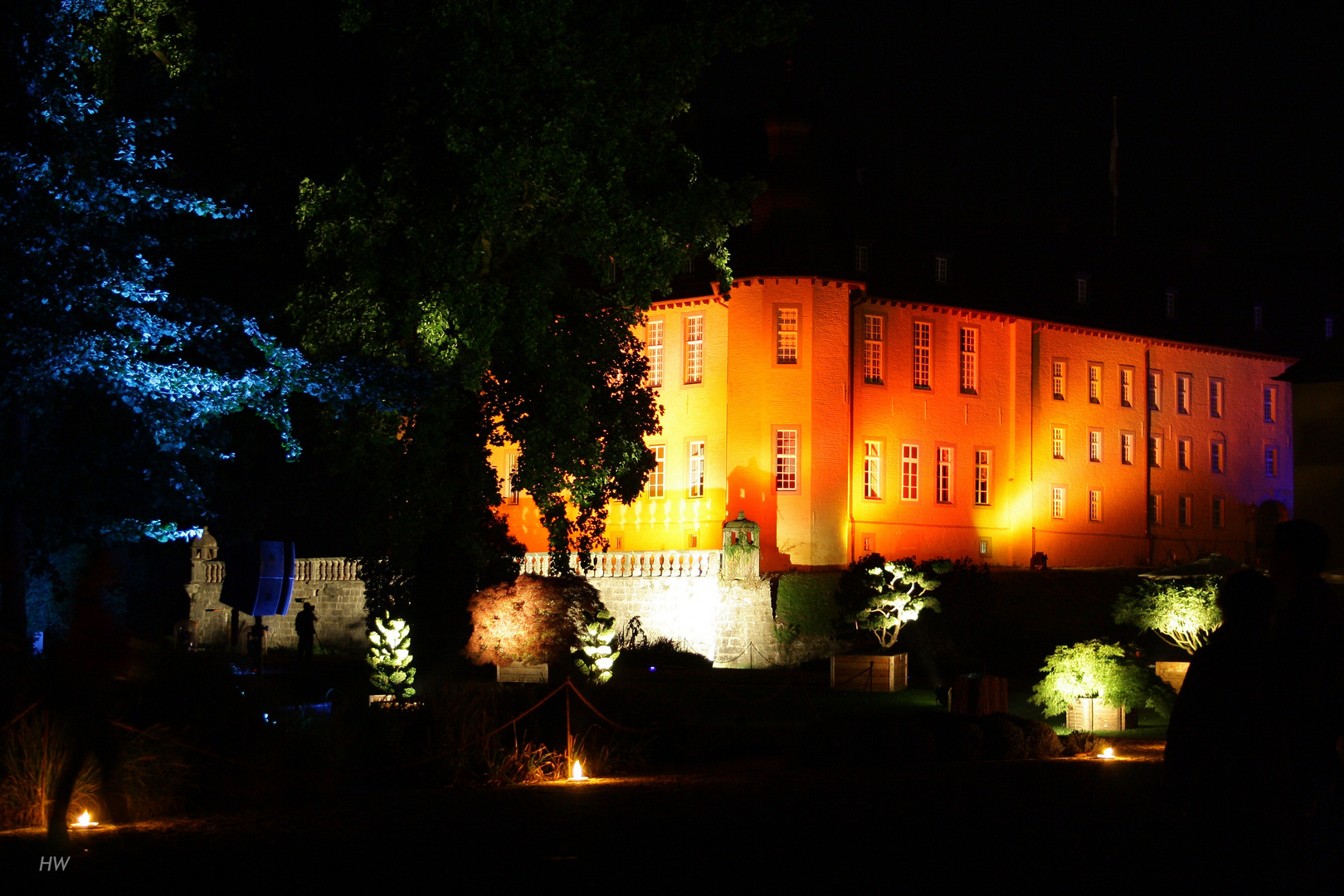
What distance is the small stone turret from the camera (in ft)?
102

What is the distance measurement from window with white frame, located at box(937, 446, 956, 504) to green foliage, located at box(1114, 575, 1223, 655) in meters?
16.6

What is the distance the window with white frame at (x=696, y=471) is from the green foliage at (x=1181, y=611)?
52.3 ft

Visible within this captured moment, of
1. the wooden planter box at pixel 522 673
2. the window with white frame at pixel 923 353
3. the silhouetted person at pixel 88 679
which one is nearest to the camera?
the silhouetted person at pixel 88 679

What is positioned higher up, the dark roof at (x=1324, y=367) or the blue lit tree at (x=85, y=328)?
the dark roof at (x=1324, y=367)

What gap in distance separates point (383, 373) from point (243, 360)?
5.85 ft

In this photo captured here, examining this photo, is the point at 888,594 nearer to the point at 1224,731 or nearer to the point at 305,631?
the point at 305,631

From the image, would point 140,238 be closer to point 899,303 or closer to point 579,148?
point 579,148

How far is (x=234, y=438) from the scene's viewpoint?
20422 millimetres

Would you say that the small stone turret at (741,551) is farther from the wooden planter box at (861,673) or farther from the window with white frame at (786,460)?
the wooden planter box at (861,673)

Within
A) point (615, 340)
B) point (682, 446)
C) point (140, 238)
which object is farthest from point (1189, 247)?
point (140, 238)

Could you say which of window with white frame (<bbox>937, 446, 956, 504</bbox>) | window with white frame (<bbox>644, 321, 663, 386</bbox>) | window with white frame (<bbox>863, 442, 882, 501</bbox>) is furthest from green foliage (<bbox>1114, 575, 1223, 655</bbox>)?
window with white frame (<bbox>644, 321, 663, 386</bbox>)

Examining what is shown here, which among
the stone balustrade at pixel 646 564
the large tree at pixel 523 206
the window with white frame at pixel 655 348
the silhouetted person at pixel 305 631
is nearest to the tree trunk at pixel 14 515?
the large tree at pixel 523 206

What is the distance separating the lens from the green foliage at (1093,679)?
18750 mm

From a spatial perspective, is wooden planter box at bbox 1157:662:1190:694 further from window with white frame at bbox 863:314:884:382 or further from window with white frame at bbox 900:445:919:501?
window with white frame at bbox 863:314:884:382
